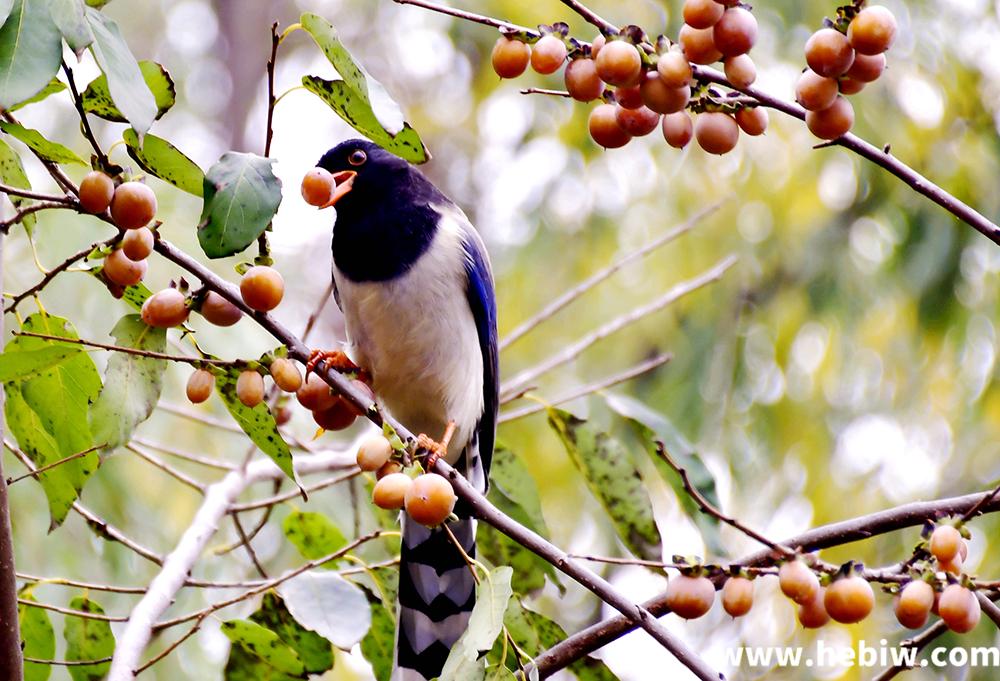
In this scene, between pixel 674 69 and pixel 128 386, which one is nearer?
pixel 674 69

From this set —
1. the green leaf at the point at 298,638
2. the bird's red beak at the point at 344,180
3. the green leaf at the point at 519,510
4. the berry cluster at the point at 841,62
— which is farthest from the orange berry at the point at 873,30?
the bird's red beak at the point at 344,180

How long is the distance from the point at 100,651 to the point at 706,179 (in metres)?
4.35

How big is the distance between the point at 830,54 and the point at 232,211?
36.9 inches

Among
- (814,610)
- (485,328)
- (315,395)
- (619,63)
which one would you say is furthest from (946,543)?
(485,328)

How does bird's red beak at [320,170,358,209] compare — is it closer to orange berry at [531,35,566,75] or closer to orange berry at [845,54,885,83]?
orange berry at [531,35,566,75]

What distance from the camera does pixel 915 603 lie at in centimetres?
168

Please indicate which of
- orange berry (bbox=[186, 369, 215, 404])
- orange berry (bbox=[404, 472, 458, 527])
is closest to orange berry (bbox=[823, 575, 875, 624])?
orange berry (bbox=[404, 472, 458, 527])

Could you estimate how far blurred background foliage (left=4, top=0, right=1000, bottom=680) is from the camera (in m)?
4.81

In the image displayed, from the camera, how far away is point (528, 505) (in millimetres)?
2871

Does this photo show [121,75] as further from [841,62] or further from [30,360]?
[841,62]

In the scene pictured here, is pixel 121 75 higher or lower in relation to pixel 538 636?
higher

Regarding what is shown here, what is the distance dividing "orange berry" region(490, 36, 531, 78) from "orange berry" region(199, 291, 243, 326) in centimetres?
64

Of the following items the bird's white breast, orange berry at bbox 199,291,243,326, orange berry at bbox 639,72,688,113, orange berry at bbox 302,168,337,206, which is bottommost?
orange berry at bbox 199,291,243,326

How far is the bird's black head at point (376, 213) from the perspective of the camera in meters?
3.27
